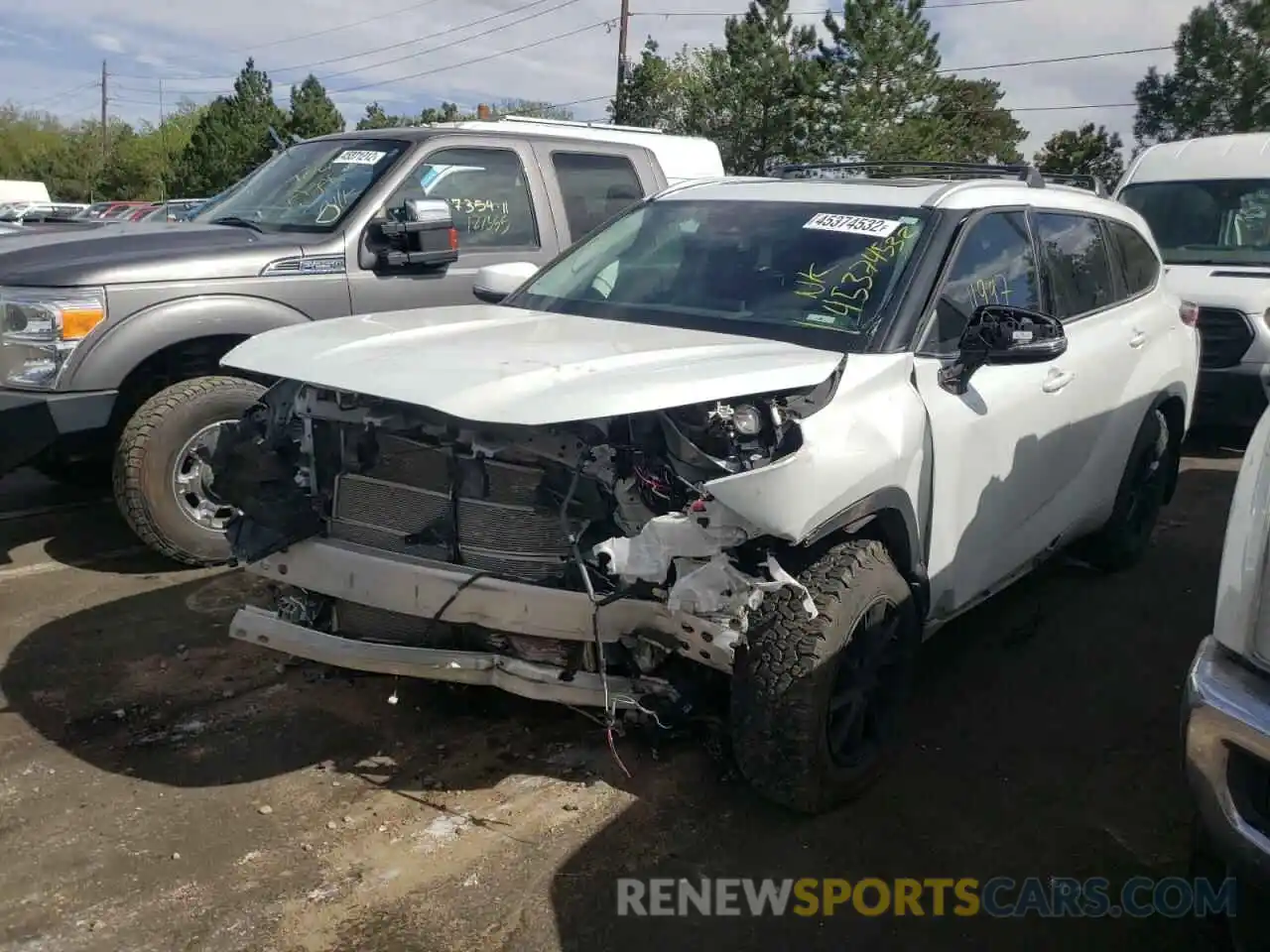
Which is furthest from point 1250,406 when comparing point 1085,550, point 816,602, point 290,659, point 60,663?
point 60,663

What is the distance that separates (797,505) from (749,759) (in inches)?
31.2

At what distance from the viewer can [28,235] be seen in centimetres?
548

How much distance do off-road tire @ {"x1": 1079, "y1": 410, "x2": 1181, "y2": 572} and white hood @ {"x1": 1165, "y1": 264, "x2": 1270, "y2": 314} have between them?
2.69 m

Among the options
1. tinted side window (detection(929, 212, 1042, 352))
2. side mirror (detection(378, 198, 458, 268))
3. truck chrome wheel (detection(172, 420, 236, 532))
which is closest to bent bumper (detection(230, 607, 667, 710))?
tinted side window (detection(929, 212, 1042, 352))

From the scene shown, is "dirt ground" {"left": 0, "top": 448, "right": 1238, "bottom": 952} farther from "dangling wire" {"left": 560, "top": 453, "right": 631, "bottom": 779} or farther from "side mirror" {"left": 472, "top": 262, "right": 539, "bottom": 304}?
"side mirror" {"left": 472, "top": 262, "right": 539, "bottom": 304}

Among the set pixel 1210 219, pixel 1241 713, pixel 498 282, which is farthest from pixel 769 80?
pixel 1241 713

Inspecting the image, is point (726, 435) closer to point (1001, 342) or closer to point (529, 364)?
point (529, 364)

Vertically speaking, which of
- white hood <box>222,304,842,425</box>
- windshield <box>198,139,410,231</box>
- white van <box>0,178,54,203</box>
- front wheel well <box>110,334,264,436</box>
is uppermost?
white van <box>0,178,54,203</box>

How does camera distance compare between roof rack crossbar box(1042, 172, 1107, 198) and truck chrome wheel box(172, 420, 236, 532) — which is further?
roof rack crossbar box(1042, 172, 1107, 198)

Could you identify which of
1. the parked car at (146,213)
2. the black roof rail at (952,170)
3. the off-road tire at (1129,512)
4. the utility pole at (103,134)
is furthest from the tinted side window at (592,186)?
the utility pole at (103,134)

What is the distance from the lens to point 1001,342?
138 inches

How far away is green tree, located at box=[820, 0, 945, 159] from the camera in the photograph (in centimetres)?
3388

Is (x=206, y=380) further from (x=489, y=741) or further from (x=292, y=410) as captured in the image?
(x=489, y=741)

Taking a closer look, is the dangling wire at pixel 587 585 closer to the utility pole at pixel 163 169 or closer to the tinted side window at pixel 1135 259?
the tinted side window at pixel 1135 259
